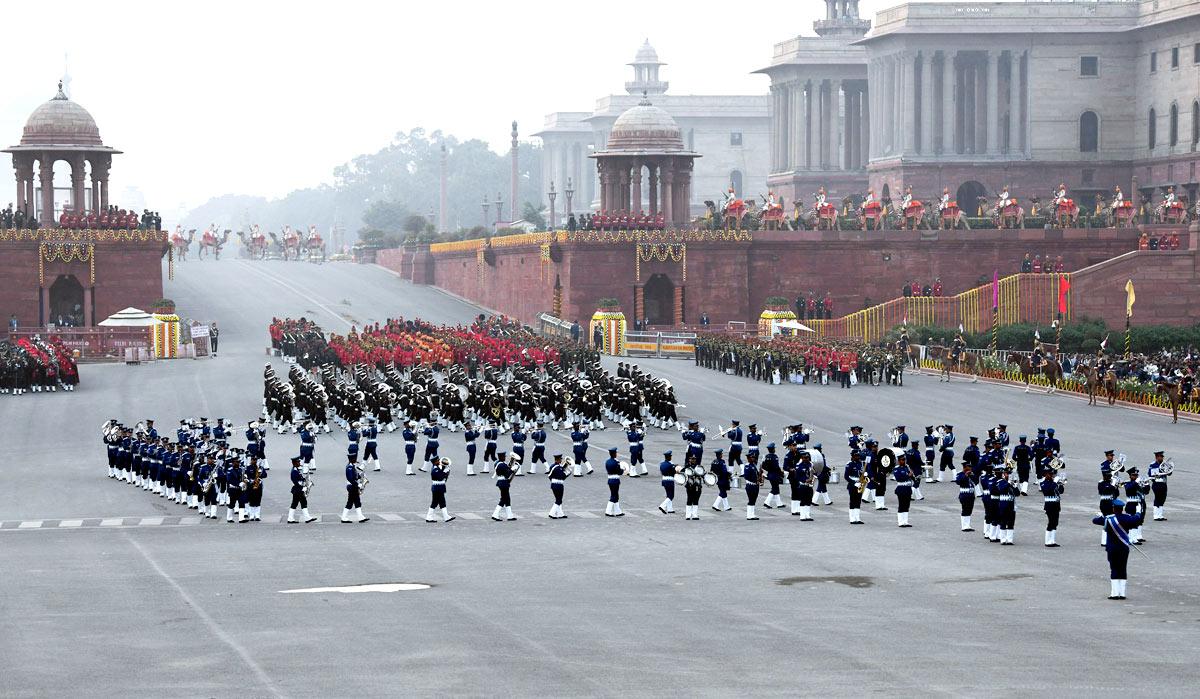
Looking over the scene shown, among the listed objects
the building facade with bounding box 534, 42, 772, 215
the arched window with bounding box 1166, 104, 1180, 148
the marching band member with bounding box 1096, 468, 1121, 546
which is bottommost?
the marching band member with bounding box 1096, 468, 1121, 546

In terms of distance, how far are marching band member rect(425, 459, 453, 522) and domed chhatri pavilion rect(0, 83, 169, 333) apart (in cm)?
4052

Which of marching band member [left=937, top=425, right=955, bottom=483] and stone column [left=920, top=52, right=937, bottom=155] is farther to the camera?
stone column [left=920, top=52, right=937, bottom=155]

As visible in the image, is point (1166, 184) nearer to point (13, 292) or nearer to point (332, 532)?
point (13, 292)

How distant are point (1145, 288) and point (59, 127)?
1628 inches

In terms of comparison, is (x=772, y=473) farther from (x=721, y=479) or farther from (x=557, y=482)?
(x=557, y=482)

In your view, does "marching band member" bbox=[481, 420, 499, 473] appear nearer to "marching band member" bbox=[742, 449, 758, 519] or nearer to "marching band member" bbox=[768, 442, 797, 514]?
"marching band member" bbox=[768, 442, 797, 514]

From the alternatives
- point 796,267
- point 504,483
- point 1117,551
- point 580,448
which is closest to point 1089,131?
point 796,267

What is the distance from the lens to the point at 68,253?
67.8 metres

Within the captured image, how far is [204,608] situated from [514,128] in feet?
281

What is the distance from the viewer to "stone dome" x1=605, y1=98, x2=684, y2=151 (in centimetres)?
7700

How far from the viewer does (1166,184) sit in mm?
89125

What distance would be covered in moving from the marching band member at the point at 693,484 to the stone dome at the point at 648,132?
162ft

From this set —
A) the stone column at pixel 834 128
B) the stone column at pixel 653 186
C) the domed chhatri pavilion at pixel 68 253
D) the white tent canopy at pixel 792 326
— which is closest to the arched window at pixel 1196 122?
the stone column at pixel 834 128

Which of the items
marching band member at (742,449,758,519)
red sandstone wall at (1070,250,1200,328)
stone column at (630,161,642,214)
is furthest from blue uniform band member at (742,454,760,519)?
stone column at (630,161,642,214)
